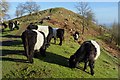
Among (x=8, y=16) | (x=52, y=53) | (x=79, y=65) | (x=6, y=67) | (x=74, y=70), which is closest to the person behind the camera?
(x=6, y=67)

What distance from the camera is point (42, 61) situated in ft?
71.3

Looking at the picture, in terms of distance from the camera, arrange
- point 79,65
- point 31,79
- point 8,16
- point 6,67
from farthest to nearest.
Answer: point 8,16 < point 79,65 < point 6,67 < point 31,79

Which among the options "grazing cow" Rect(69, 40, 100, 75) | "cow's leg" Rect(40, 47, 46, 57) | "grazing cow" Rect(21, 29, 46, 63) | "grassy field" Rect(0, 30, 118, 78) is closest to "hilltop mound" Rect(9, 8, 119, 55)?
"grassy field" Rect(0, 30, 118, 78)

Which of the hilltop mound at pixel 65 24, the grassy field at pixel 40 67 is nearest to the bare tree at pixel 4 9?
the hilltop mound at pixel 65 24

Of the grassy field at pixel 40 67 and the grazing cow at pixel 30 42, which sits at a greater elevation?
the grazing cow at pixel 30 42

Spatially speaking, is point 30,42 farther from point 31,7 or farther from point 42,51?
point 31,7

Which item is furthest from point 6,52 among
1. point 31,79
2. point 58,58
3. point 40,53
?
point 31,79

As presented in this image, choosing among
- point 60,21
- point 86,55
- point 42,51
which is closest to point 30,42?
point 42,51

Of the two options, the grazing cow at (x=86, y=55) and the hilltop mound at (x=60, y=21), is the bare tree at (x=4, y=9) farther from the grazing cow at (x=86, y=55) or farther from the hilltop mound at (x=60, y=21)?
the grazing cow at (x=86, y=55)

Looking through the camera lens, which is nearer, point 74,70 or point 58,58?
point 74,70

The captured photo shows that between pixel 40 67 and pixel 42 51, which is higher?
pixel 42 51

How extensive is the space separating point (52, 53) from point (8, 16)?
41074 millimetres

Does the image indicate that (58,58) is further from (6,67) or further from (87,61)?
(6,67)

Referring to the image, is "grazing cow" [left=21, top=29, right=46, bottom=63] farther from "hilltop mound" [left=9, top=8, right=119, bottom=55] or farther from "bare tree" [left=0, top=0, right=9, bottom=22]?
"bare tree" [left=0, top=0, right=9, bottom=22]
